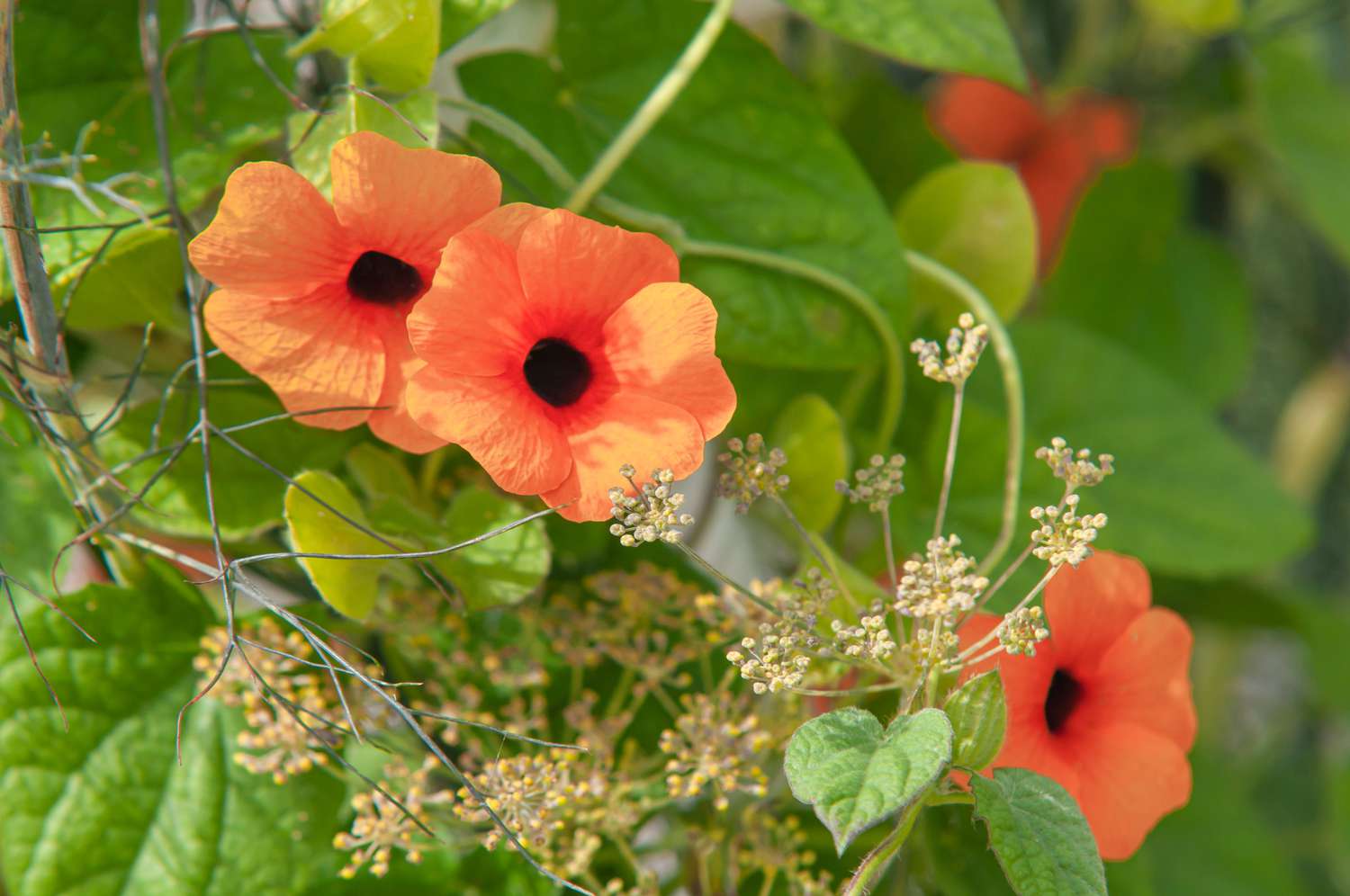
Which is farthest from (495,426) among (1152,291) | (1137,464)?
(1152,291)

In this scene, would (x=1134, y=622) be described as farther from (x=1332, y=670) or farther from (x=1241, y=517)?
(x=1332, y=670)

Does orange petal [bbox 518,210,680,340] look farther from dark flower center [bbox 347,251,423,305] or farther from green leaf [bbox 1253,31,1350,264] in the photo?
green leaf [bbox 1253,31,1350,264]

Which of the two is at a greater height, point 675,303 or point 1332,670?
point 675,303

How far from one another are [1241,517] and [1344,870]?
61 centimetres

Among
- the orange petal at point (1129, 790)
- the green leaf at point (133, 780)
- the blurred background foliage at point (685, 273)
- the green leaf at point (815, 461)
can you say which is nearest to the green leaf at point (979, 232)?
the blurred background foliage at point (685, 273)

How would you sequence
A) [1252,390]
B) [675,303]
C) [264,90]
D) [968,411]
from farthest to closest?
[1252,390] < [968,411] < [264,90] < [675,303]

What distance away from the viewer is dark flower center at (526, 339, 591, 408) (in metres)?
0.36

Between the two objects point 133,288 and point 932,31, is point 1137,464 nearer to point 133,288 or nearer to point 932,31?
point 932,31

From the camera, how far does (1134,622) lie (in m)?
0.40

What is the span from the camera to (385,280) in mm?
368

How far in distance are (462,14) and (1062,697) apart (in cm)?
32

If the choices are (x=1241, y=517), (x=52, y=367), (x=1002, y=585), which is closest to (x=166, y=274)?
(x=52, y=367)

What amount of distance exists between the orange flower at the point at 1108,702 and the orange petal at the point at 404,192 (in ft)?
0.69

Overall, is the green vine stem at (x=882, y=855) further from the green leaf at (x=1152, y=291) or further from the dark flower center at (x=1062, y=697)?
the green leaf at (x=1152, y=291)
